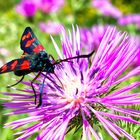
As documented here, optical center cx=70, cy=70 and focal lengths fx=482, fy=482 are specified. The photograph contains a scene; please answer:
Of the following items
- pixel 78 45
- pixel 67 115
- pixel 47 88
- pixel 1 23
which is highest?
pixel 1 23

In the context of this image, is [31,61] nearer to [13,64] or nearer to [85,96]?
[13,64]

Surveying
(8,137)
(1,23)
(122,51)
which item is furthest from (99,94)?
(1,23)

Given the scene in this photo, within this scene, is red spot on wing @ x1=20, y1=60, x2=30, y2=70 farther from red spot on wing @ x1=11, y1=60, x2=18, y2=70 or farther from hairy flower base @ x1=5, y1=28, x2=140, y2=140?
hairy flower base @ x1=5, y1=28, x2=140, y2=140

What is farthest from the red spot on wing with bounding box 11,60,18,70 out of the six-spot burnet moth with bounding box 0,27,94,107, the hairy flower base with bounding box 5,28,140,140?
the hairy flower base with bounding box 5,28,140,140

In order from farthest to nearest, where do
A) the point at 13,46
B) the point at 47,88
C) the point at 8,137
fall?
the point at 13,46 < the point at 8,137 < the point at 47,88

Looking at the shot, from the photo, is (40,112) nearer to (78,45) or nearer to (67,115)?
(67,115)

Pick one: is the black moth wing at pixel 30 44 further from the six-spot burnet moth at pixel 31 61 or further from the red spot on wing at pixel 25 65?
the red spot on wing at pixel 25 65

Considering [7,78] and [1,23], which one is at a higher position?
[1,23]

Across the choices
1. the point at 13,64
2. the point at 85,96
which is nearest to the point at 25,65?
the point at 13,64

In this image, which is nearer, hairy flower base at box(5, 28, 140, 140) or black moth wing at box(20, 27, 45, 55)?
hairy flower base at box(5, 28, 140, 140)
